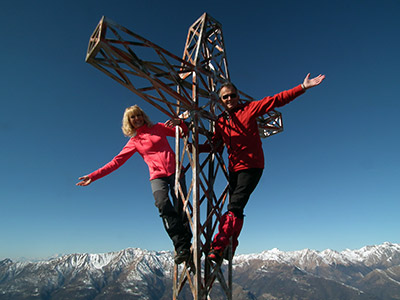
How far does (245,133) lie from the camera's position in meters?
4.97

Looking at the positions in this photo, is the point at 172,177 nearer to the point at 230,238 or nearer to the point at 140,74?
the point at 230,238

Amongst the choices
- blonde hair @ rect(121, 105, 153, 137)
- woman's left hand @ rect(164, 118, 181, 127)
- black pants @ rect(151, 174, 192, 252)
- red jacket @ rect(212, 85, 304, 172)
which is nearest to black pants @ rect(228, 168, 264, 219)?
red jacket @ rect(212, 85, 304, 172)

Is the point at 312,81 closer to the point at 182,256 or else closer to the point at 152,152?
the point at 152,152

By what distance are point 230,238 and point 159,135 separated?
2.56 meters

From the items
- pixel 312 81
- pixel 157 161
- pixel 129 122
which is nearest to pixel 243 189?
pixel 157 161

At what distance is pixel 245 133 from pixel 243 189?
1090 mm

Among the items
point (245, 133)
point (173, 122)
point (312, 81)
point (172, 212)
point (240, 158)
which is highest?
point (173, 122)

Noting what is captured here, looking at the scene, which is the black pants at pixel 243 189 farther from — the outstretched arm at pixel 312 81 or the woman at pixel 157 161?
Answer: the outstretched arm at pixel 312 81

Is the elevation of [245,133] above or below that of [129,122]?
below

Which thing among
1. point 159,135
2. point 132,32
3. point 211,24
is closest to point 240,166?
point 159,135

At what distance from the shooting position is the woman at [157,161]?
4.74 meters

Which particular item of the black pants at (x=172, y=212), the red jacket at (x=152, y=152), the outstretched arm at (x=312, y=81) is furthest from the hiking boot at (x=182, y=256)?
the outstretched arm at (x=312, y=81)

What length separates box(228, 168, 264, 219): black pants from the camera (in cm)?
475

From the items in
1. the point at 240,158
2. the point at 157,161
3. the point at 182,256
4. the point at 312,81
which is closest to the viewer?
the point at 312,81
